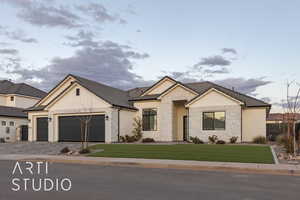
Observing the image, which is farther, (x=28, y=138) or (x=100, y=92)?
(x=28, y=138)

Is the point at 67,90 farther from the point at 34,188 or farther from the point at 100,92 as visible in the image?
the point at 34,188

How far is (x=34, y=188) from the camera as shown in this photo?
8.92 m

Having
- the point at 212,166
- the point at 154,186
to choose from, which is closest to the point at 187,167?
the point at 212,166

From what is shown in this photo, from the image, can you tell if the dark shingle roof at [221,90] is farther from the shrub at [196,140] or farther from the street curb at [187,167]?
the street curb at [187,167]

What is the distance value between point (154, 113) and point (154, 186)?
849 inches

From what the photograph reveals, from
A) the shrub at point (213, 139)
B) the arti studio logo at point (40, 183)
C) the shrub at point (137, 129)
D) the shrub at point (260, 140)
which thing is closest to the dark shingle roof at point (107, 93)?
the shrub at point (137, 129)

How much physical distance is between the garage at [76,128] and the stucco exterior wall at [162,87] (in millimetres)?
6726

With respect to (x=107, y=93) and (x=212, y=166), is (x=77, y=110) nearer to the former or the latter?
(x=107, y=93)

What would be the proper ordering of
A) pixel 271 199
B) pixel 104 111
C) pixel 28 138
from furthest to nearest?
pixel 28 138 < pixel 104 111 < pixel 271 199

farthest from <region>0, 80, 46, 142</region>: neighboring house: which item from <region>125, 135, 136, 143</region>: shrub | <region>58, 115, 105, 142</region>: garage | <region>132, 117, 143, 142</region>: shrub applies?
<region>125, 135, 136, 143</region>: shrub

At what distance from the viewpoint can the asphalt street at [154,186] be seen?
8.05 metres

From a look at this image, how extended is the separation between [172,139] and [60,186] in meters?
21.2

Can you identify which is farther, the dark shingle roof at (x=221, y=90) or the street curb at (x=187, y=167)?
the dark shingle roof at (x=221, y=90)

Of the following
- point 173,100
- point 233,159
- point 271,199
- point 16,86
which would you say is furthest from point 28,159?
point 16,86
